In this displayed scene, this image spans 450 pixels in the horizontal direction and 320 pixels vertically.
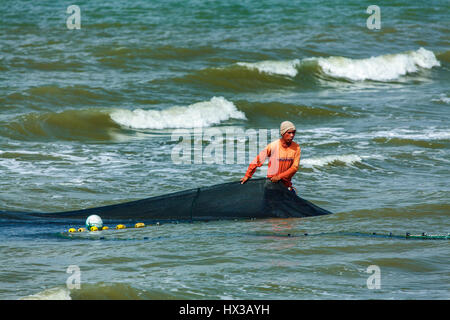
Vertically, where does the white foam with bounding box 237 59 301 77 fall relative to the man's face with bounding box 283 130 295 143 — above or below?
above

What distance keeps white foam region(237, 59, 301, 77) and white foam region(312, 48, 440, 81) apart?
117cm

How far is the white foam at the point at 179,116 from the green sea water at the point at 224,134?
0.06 m

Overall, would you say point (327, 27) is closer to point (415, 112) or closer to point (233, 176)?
point (415, 112)

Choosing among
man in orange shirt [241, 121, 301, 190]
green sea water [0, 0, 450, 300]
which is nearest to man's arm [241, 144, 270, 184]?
man in orange shirt [241, 121, 301, 190]

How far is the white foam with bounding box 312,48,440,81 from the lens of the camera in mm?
25422

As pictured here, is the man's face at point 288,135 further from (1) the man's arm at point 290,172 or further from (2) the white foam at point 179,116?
(2) the white foam at point 179,116

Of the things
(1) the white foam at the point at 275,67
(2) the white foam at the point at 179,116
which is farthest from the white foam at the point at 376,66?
(2) the white foam at the point at 179,116

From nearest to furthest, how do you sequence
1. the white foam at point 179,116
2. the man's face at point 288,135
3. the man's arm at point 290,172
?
the man's face at point 288,135 → the man's arm at point 290,172 → the white foam at point 179,116

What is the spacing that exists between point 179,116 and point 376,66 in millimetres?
9803

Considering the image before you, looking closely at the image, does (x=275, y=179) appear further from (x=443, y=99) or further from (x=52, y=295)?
(x=443, y=99)

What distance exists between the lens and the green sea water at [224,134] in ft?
25.2

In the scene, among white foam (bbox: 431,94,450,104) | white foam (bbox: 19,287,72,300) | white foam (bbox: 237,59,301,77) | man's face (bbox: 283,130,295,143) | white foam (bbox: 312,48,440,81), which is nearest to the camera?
white foam (bbox: 19,287,72,300)

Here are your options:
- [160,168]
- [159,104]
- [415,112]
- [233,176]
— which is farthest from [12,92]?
[415,112]

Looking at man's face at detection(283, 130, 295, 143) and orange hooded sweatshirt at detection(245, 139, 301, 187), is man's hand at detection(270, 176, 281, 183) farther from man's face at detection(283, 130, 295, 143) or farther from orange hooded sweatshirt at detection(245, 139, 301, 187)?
man's face at detection(283, 130, 295, 143)
